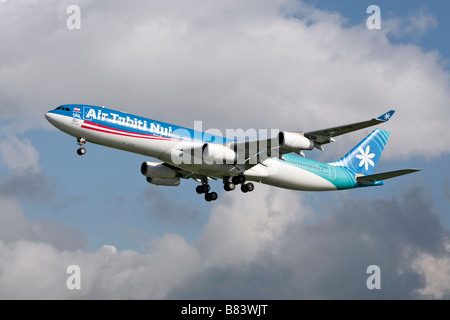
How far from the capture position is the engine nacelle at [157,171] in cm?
5612

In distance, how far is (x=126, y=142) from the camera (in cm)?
4841

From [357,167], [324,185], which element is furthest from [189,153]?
[357,167]

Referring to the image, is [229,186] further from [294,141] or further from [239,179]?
[294,141]

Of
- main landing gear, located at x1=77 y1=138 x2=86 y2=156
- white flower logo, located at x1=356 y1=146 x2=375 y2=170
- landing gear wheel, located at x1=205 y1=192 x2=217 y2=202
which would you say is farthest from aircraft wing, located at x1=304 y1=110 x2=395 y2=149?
white flower logo, located at x1=356 y1=146 x2=375 y2=170

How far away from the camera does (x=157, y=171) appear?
2211 inches

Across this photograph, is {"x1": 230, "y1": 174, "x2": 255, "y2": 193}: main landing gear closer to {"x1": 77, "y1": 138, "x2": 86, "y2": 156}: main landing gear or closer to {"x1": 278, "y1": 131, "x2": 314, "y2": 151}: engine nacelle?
{"x1": 278, "y1": 131, "x2": 314, "y2": 151}: engine nacelle

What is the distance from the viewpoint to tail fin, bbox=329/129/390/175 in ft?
209

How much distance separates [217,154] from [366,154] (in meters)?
21.4

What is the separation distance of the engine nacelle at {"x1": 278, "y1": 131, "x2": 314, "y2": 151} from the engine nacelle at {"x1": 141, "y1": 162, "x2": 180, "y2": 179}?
1157cm

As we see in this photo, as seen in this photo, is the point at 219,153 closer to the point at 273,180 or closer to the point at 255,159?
the point at 255,159

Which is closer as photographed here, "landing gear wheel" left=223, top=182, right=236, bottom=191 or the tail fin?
"landing gear wheel" left=223, top=182, right=236, bottom=191

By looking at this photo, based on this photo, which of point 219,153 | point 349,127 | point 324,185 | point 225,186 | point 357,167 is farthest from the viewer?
point 357,167

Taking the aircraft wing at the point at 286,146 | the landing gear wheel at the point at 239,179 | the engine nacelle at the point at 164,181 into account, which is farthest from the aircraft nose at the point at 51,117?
the landing gear wheel at the point at 239,179

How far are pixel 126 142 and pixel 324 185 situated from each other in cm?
1974
